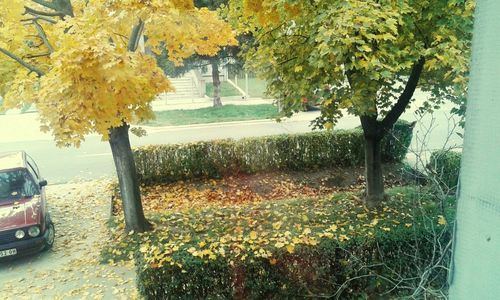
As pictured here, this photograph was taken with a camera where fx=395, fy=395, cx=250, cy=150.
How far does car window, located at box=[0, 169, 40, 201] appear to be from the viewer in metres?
7.62

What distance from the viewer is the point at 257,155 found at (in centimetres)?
1091

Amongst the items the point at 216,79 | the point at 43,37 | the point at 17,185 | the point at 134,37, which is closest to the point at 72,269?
the point at 17,185

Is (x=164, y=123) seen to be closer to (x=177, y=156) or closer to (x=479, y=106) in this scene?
(x=177, y=156)

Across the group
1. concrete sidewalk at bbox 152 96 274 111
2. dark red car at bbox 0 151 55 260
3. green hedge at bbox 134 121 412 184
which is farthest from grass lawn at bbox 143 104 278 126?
dark red car at bbox 0 151 55 260

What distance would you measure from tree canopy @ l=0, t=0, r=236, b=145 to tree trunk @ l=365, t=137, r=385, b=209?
380cm

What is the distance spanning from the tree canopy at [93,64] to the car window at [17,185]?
6.34 feet

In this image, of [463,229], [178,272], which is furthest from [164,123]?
[463,229]

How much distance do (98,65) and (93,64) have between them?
0.21 ft

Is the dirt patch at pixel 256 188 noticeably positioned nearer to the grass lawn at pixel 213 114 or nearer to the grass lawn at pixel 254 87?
the grass lawn at pixel 213 114

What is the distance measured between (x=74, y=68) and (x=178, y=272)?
2988mm

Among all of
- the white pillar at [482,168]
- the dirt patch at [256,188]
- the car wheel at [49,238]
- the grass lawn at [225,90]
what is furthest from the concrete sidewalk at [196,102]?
the white pillar at [482,168]

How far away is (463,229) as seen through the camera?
104 cm

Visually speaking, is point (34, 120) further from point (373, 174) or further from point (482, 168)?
point (482, 168)

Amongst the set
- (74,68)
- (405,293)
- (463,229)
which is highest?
(74,68)
